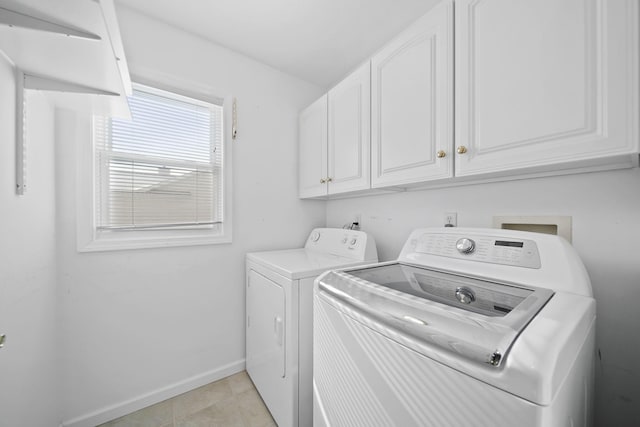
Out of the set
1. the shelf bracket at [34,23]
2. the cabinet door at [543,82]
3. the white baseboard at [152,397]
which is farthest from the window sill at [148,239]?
the cabinet door at [543,82]

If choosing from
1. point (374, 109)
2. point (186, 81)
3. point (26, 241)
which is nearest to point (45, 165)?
point (26, 241)

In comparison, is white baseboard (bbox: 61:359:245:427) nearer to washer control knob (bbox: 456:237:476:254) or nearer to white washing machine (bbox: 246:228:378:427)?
white washing machine (bbox: 246:228:378:427)

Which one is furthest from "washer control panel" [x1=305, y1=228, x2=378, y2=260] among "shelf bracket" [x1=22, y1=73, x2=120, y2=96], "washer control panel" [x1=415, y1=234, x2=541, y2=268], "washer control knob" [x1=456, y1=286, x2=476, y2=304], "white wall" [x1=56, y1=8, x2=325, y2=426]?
"shelf bracket" [x1=22, y1=73, x2=120, y2=96]

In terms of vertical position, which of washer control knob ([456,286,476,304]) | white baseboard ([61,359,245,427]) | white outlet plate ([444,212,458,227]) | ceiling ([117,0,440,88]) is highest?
ceiling ([117,0,440,88])

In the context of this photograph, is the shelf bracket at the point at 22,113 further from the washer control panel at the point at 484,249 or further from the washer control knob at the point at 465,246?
the washer control knob at the point at 465,246

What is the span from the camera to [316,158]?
6.66 ft

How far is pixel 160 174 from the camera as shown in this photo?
1.73 meters

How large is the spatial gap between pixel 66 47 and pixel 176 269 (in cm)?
136

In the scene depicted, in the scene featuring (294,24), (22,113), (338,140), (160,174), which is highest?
(294,24)

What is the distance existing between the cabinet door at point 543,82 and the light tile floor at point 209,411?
1952 mm

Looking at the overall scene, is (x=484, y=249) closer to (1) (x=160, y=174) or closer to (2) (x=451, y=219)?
(2) (x=451, y=219)

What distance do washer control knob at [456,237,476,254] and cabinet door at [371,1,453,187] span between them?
1.04 ft

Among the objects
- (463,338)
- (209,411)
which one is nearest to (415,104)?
(463,338)

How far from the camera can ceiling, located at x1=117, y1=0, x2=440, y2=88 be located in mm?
1529
